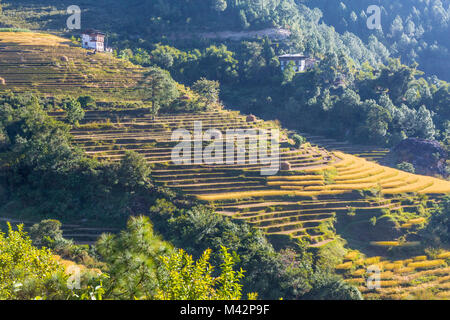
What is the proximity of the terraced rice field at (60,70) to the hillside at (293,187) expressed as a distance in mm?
Result: 755

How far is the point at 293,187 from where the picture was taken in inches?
869

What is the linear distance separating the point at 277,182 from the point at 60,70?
26.4m

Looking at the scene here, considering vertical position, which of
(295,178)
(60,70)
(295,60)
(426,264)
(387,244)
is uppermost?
(295,60)

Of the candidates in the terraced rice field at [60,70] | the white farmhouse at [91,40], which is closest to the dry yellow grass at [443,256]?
the terraced rice field at [60,70]

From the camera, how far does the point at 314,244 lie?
1873 cm

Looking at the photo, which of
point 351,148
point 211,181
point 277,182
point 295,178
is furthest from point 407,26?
point 211,181

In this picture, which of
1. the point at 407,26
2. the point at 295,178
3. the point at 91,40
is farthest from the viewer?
the point at 407,26

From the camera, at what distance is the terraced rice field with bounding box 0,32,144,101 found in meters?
31.7

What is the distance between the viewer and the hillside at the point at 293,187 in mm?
19562

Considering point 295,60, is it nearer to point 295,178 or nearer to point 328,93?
point 328,93

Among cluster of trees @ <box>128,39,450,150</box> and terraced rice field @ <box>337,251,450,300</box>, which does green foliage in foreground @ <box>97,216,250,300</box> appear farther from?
cluster of trees @ <box>128,39,450,150</box>

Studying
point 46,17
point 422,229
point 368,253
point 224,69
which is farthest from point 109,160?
point 46,17

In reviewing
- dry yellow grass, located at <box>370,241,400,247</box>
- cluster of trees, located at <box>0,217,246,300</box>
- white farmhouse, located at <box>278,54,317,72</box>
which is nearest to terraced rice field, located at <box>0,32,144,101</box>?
white farmhouse, located at <box>278,54,317,72</box>

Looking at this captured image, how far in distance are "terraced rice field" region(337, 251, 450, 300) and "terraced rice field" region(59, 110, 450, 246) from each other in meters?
2.18
